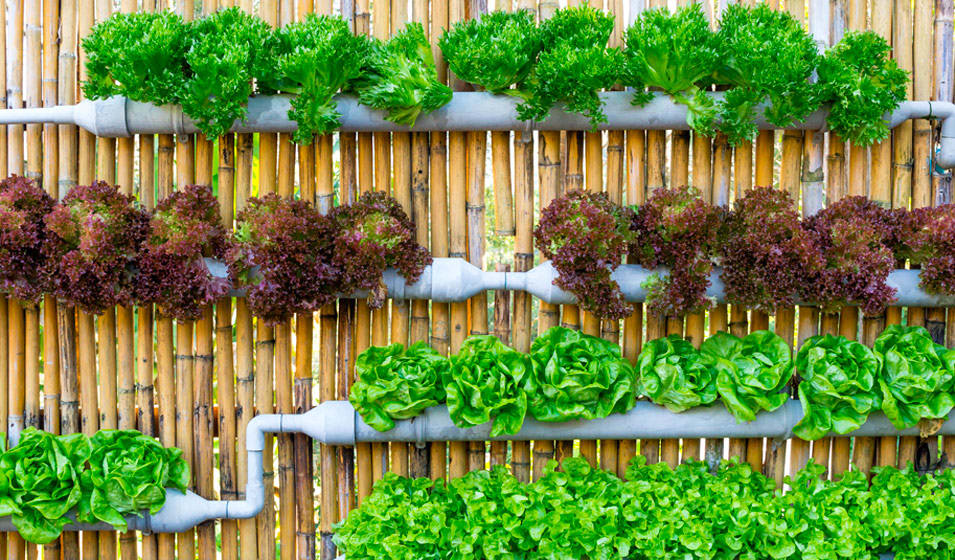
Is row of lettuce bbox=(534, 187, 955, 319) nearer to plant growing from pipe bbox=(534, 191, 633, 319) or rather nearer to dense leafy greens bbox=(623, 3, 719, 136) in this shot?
plant growing from pipe bbox=(534, 191, 633, 319)

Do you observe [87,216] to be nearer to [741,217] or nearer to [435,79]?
[435,79]

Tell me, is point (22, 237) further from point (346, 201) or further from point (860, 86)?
point (860, 86)

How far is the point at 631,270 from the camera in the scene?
261 cm

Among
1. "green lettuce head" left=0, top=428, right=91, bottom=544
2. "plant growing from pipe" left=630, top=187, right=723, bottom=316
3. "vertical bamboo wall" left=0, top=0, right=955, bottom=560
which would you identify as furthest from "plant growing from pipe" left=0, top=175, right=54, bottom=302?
"plant growing from pipe" left=630, top=187, right=723, bottom=316

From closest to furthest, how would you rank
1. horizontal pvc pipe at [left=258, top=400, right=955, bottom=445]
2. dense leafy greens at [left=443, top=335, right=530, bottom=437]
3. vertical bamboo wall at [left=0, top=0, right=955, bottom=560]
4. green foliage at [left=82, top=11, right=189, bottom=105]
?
1. green foliage at [left=82, top=11, right=189, bottom=105]
2. dense leafy greens at [left=443, top=335, right=530, bottom=437]
3. horizontal pvc pipe at [left=258, top=400, right=955, bottom=445]
4. vertical bamboo wall at [left=0, top=0, right=955, bottom=560]

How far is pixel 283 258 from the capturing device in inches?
96.6

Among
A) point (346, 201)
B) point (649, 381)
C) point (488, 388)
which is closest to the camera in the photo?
point (488, 388)

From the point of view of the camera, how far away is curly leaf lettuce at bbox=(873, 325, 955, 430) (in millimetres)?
2573

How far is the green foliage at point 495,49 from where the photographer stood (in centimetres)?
246

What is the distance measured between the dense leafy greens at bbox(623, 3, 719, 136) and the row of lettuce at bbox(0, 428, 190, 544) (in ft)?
6.58

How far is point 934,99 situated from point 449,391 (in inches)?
78.5

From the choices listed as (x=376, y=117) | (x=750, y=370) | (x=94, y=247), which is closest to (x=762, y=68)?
(x=750, y=370)

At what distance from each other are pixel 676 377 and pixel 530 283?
1.85 ft

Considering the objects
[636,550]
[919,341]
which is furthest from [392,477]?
[919,341]
